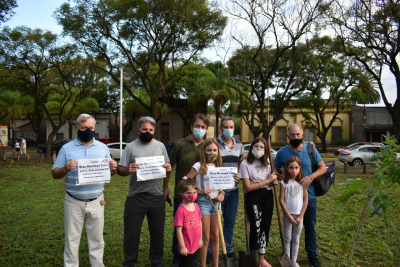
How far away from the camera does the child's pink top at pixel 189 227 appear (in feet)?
12.2

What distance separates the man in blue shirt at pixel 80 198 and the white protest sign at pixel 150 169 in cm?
31

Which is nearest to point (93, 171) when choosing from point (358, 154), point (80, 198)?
point (80, 198)

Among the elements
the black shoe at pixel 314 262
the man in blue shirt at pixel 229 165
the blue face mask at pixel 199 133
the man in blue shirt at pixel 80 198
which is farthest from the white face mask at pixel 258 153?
the man in blue shirt at pixel 80 198

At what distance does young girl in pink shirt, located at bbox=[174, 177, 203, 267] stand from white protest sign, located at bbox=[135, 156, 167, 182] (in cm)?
36

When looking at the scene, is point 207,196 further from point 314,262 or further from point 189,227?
point 314,262

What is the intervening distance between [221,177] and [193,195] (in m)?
0.47

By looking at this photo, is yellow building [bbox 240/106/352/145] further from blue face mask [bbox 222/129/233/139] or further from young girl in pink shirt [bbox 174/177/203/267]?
young girl in pink shirt [bbox 174/177/203/267]

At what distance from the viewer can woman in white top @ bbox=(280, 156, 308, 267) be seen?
4309 mm

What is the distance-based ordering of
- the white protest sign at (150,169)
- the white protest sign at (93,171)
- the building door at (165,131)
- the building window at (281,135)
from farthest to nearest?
the building window at (281,135), the building door at (165,131), the white protest sign at (150,169), the white protest sign at (93,171)

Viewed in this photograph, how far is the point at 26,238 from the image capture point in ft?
19.1

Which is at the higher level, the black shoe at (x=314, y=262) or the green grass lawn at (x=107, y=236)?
the black shoe at (x=314, y=262)

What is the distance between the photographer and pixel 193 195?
3.77m

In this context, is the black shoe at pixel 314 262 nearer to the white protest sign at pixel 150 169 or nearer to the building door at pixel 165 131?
the white protest sign at pixel 150 169

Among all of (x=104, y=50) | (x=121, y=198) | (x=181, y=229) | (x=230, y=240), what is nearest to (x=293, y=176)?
(x=230, y=240)
